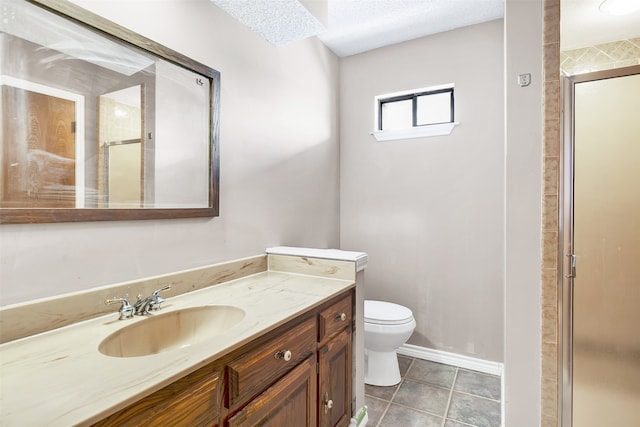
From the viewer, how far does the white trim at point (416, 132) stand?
7.96 feet

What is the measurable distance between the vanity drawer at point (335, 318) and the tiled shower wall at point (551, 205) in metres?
0.95

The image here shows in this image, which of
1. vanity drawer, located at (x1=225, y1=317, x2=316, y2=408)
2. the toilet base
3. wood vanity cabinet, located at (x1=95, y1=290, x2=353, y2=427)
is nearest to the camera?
wood vanity cabinet, located at (x1=95, y1=290, x2=353, y2=427)

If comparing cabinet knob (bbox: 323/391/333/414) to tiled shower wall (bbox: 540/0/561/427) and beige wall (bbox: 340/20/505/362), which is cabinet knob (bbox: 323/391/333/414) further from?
beige wall (bbox: 340/20/505/362)

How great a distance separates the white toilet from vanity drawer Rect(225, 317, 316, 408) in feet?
2.84

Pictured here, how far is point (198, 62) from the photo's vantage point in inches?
60.0

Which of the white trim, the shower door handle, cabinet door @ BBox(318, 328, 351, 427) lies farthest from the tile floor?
the white trim

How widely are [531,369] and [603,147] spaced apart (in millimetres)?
1163

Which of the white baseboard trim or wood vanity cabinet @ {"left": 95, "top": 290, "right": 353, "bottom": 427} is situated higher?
Answer: wood vanity cabinet @ {"left": 95, "top": 290, "right": 353, "bottom": 427}

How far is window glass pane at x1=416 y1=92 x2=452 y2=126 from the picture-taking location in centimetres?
256

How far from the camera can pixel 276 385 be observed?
3.61ft

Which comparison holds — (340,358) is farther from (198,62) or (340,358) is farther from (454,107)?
(454,107)

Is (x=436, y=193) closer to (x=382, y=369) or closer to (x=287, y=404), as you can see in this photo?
(x=382, y=369)

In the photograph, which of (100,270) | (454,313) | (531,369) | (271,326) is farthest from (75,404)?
(454,313)

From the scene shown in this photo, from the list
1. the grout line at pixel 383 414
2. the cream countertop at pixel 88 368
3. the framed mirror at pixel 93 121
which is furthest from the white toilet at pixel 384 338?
the framed mirror at pixel 93 121
